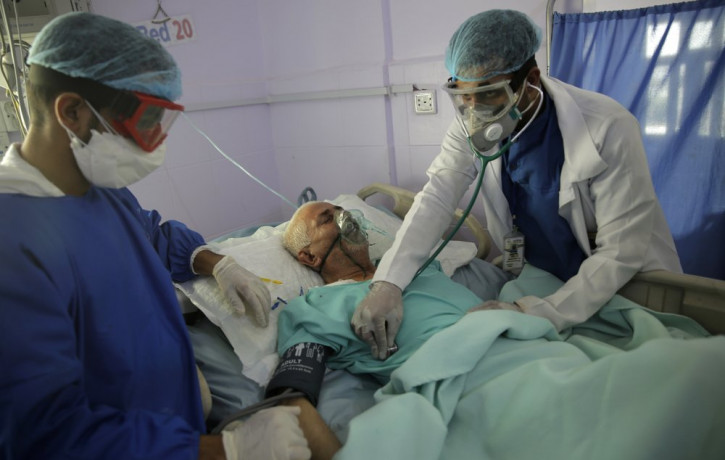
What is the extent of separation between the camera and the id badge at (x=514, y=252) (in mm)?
1822

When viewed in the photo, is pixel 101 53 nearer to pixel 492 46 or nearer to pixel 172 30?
pixel 492 46

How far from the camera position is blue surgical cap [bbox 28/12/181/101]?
85cm

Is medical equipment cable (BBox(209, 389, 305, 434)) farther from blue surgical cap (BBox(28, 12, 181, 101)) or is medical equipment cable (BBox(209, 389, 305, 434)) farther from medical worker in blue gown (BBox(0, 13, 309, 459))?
blue surgical cap (BBox(28, 12, 181, 101))

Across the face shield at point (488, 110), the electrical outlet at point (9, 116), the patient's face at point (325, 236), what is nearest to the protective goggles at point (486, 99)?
the face shield at point (488, 110)

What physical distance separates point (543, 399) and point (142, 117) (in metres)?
1.03

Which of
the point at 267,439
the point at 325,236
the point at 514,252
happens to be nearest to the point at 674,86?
the point at 514,252

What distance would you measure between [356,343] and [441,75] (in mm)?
1745

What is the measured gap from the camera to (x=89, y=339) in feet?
3.02

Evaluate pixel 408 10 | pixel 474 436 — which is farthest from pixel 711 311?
pixel 408 10

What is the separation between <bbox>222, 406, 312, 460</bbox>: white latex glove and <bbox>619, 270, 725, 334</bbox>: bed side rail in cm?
117

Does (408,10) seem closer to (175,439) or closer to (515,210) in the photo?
(515,210)

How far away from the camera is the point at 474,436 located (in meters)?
1.08

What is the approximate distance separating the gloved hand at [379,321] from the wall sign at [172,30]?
2209mm

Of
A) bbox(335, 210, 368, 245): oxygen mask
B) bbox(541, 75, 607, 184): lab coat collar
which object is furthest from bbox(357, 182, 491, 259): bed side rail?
bbox(541, 75, 607, 184): lab coat collar
